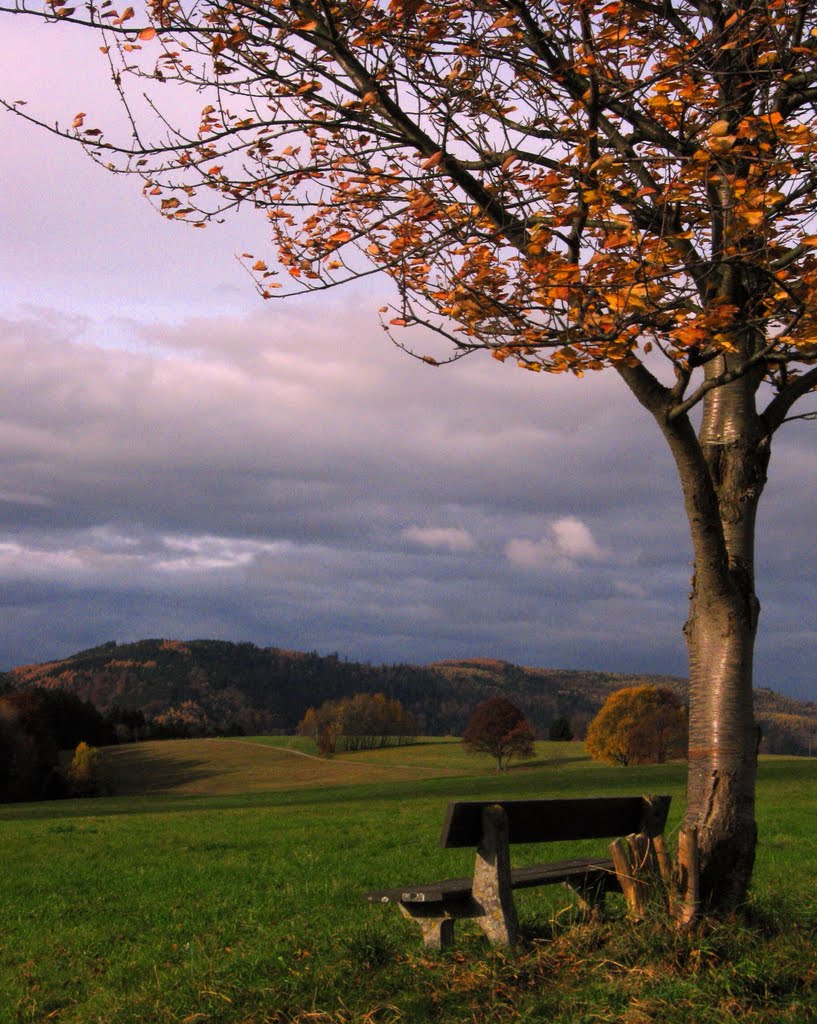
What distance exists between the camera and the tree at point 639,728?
212 ft

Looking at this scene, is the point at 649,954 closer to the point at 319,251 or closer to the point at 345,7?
the point at 319,251

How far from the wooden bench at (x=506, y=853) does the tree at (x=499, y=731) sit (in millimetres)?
62674

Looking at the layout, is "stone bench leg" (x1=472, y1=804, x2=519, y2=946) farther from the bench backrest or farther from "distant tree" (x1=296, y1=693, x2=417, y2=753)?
"distant tree" (x1=296, y1=693, x2=417, y2=753)

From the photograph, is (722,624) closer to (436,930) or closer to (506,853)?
(506,853)

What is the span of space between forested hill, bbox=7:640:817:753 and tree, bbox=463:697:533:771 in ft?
213

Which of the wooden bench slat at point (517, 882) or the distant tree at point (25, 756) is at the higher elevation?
the wooden bench slat at point (517, 882)

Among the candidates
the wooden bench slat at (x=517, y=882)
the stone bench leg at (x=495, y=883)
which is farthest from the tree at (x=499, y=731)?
the stone bench leg at (x=495, y=883)

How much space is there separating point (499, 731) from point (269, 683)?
117 metres

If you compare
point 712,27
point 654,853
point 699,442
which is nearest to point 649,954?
point 654,853

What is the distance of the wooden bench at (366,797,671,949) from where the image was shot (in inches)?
270

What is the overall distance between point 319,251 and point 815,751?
323 ft

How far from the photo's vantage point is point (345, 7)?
7.55 metres

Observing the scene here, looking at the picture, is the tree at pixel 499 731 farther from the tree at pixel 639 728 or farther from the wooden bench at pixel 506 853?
the wooden bench at pixel 506 853

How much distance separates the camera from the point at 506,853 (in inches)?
272
